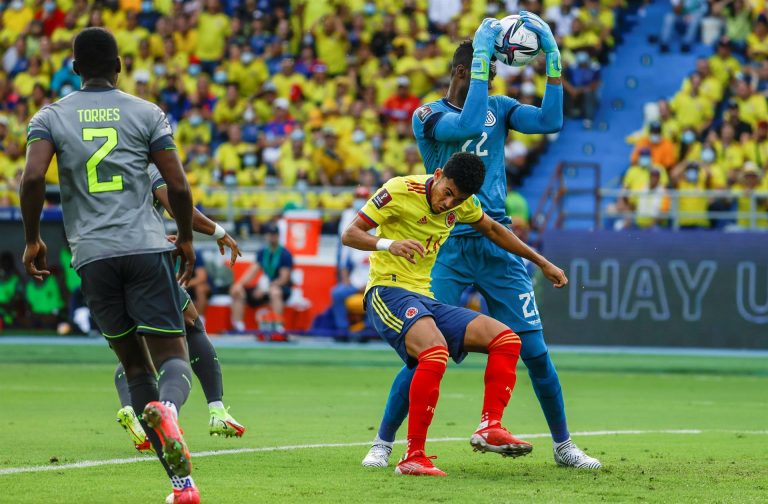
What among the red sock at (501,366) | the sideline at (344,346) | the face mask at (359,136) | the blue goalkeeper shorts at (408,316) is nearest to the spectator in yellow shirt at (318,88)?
the face mask at (359,136)

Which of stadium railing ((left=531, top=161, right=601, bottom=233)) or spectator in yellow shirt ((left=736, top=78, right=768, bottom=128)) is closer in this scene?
→ stadium railing ((left=531, top=161, right=601, bottom=233))

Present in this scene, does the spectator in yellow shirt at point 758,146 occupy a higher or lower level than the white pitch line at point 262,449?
higher

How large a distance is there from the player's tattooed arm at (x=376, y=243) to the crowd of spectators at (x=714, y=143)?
1293 centimetres

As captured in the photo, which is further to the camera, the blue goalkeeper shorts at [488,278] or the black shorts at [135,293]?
the blue goalkeeper shorts at [488,278]

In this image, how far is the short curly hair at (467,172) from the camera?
751 cm

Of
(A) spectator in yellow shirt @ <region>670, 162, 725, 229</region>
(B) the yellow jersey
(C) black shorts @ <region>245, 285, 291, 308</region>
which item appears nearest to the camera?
(B) the yellow jersey

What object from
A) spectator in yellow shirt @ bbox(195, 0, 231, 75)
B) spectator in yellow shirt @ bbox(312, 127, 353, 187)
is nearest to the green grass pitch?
spectator in yellow shirt @ bbox(312, 127, 353, 187)

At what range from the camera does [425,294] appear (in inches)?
314

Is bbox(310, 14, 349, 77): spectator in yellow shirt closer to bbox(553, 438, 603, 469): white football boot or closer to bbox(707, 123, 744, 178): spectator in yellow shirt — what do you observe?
bbox(707, 123, 744, 178): spectator in yellow shirt

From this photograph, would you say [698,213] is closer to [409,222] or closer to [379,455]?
[379,455]

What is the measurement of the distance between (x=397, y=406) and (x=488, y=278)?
955mm

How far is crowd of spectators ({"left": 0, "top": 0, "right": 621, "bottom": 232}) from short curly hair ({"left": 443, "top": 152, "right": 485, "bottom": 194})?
13839mm

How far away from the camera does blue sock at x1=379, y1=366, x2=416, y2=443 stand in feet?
26.8

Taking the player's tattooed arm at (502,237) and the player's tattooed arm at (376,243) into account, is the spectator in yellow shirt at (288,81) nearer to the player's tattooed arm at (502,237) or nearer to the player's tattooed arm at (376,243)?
the player's tattooed arm at (502,237)
